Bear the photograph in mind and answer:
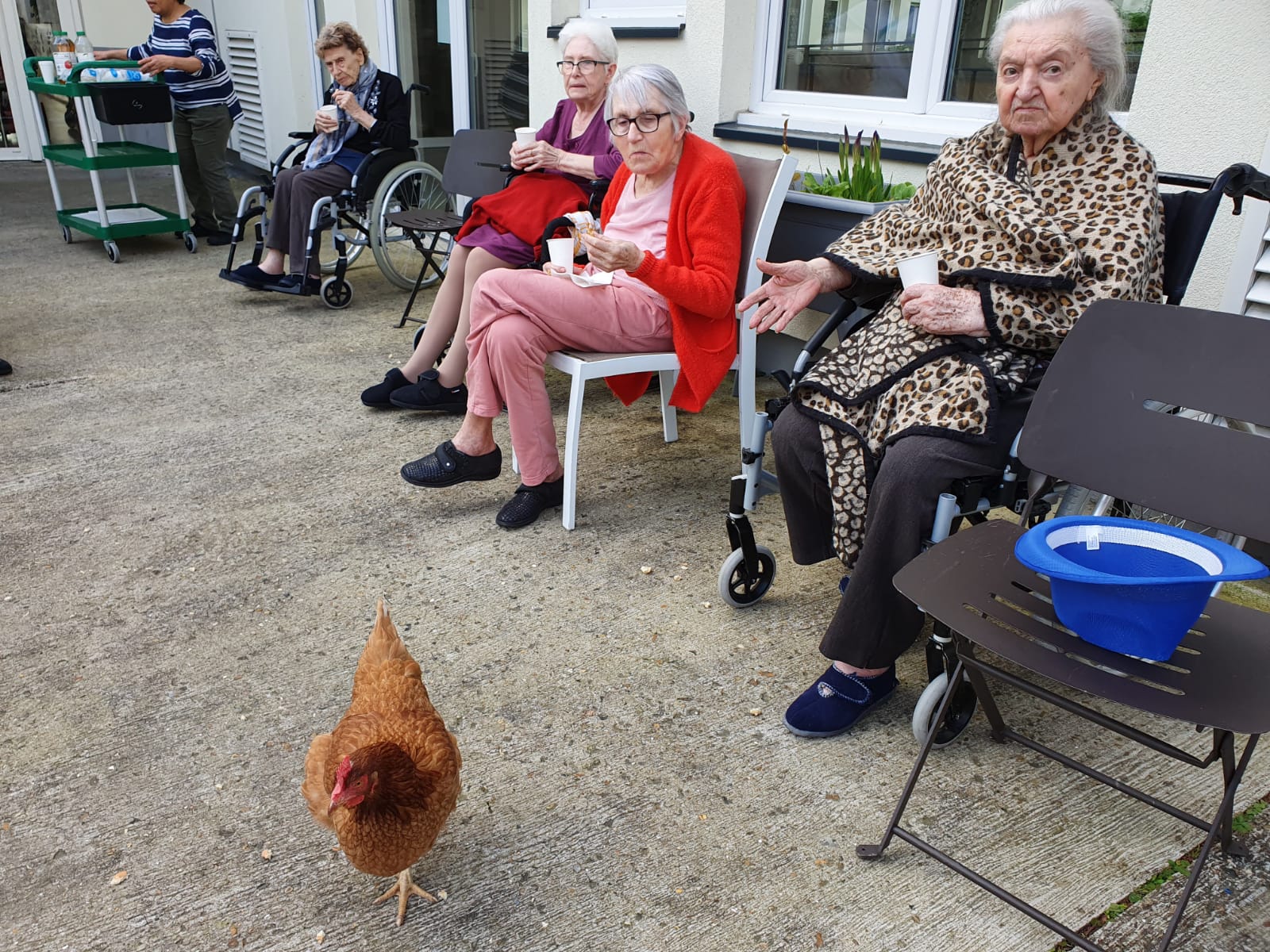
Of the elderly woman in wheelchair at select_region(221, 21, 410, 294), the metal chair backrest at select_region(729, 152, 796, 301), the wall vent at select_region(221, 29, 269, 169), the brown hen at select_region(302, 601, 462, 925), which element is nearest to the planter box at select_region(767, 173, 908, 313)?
the metal chair backrest at select_region(729, 152, 796, 301)

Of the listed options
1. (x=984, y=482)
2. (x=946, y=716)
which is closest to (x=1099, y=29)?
(x=984, y=482)

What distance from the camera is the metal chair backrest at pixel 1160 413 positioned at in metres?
1.48

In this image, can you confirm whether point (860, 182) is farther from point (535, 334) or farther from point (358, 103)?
point (358, 103)

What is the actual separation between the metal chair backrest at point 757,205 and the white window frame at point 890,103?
0.99 meters

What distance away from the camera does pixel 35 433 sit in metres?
3.37

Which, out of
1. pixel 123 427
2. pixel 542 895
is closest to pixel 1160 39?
pixel 542 895

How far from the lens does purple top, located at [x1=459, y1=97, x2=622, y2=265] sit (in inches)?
133

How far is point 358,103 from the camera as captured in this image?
15.7 feet

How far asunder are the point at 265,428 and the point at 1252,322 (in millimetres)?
3097

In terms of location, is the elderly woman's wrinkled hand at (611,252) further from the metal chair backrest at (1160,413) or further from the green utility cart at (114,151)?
the green utility cart at (114,151)

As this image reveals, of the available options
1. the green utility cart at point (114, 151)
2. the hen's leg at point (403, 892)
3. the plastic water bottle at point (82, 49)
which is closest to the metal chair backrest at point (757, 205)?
the hen's leg at point (403, 892)

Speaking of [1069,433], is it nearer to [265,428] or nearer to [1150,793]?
[1150,793]

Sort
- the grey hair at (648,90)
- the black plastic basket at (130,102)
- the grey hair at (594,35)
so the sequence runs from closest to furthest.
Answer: the grey hair at (648,90) → the grey hair at (594,35) → the black plastic basket at (130,102)

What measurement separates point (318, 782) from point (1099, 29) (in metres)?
2.05
